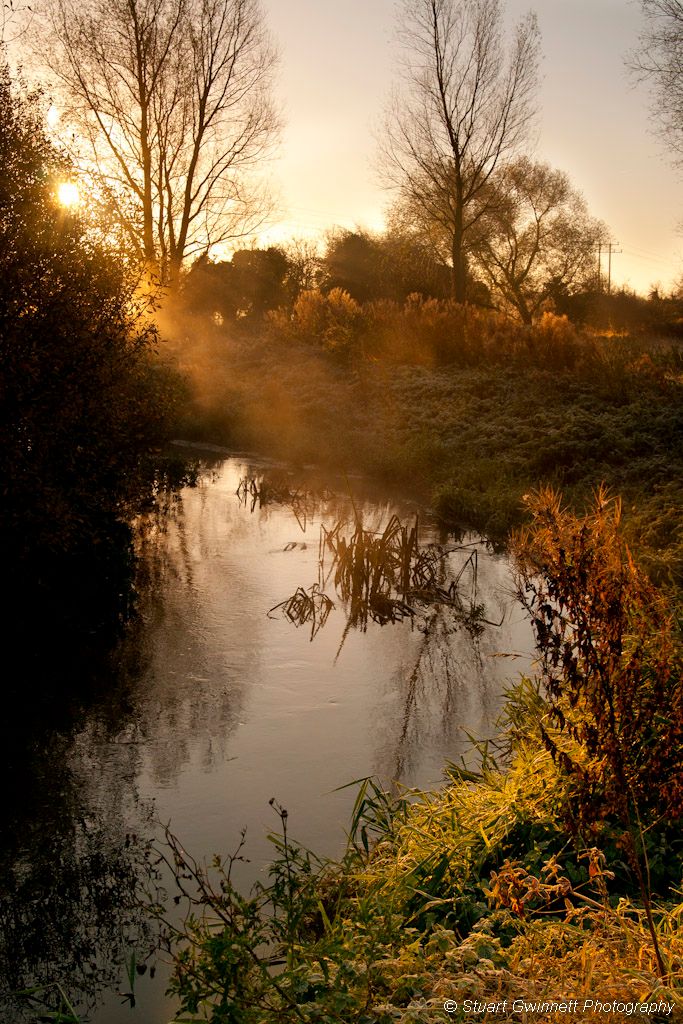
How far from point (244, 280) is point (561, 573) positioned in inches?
1358

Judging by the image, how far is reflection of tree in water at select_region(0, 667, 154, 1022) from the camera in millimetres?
3744

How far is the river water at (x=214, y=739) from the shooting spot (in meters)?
4.06

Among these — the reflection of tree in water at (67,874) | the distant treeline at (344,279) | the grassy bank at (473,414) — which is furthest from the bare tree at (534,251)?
the reflection of tree in water at (67,874)

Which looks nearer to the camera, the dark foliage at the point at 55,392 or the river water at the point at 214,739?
the river water at the point at 214,739

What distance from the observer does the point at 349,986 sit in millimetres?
3197

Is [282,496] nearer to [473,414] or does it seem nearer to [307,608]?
[473,414]

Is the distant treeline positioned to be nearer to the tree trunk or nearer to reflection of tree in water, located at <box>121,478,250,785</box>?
the tree trunk

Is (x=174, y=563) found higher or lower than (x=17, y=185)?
lower

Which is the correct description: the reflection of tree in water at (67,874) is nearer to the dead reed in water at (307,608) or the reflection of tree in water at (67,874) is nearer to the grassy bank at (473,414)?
the dead reed in water at (307,608)

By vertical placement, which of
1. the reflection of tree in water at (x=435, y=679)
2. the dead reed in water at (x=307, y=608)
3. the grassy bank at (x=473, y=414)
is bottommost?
the reflection of tree in water at (x=435, y=679)

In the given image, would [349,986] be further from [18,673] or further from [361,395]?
[361,395]

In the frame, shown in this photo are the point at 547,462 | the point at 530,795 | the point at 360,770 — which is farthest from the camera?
the point at 547,462

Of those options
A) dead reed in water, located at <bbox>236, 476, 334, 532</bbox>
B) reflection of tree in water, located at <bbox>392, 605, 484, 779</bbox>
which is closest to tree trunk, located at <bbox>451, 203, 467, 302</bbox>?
dead reed in water, located at <bbox>236, 476, 334, 532</bbox>

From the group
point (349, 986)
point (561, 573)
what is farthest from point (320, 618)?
point (349, 986)
